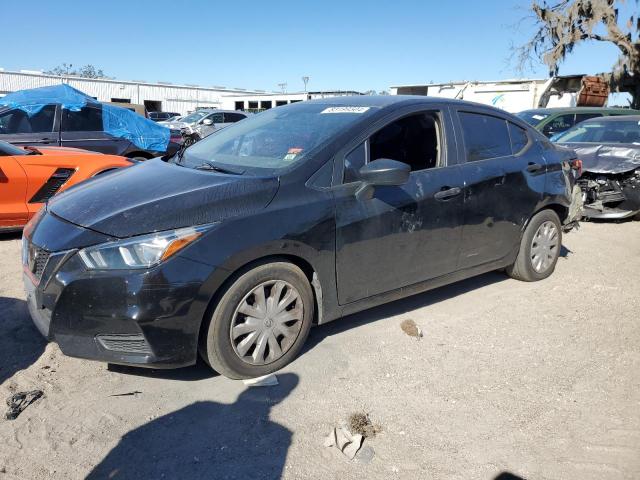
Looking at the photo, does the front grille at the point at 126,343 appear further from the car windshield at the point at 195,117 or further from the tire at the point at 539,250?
the car windshield at the point at 195,117

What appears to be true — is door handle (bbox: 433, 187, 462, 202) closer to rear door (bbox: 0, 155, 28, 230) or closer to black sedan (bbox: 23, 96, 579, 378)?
black sedan (bbox: 23, 96, 579, 378)

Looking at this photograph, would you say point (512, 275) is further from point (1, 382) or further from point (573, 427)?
point (1, 382)

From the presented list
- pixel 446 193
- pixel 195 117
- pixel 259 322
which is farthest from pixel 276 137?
pixel 195 117

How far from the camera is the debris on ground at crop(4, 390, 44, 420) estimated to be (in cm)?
263

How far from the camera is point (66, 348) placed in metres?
2.72

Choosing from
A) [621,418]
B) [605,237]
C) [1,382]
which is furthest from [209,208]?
[605,237]

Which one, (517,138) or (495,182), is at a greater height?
(517,138)

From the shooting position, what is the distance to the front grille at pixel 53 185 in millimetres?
5617

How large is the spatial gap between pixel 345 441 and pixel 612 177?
6.90 meters

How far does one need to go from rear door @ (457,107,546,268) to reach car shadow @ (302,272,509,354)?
49 centimetres

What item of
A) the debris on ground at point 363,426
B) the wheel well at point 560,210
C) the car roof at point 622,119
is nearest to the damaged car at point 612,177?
the car roof at point 622,119

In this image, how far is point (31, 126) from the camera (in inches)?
309

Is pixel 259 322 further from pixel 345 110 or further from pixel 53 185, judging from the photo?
pixel 53 185

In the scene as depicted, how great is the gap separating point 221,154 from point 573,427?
9.35 ft
